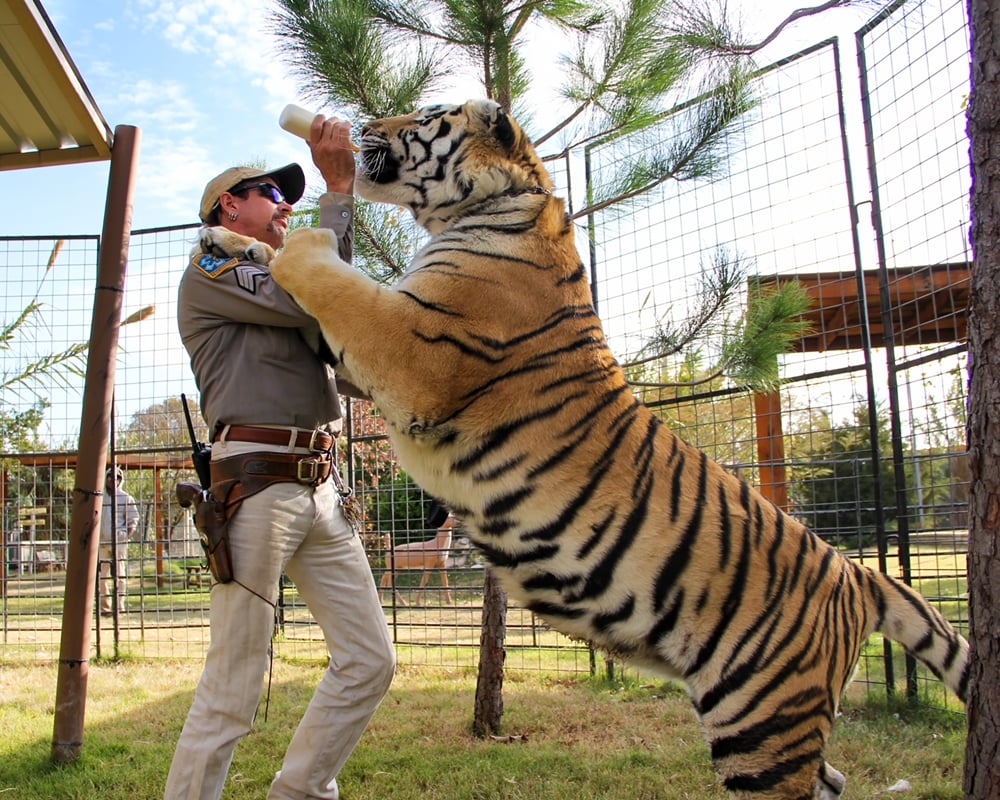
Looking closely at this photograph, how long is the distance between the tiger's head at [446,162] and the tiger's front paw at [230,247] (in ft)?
1.55

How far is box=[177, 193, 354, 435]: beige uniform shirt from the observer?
3.03m

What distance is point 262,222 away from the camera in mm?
3553

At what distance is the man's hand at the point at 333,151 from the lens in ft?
10.4

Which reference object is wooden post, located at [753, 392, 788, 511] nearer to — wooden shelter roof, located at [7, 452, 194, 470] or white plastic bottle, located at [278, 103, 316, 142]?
white plastic bottle, located at [278, 103, 316, 142]

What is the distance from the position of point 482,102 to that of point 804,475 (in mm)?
4701

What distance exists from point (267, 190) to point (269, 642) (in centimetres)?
190

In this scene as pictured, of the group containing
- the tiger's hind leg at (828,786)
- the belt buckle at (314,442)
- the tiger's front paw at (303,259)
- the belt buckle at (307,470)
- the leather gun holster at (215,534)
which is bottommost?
the tiger's hind leg at (828,786)

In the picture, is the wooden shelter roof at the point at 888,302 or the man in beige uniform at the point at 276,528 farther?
the wooden shelter roof at the point at 888,302

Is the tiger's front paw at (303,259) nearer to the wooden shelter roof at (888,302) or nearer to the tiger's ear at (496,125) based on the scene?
the tiger's ear at (496,125)

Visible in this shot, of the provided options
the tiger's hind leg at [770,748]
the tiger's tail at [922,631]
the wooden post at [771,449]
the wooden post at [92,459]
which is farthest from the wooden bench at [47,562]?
the tiger's tail at [922,631]

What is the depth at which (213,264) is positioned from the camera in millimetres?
3129

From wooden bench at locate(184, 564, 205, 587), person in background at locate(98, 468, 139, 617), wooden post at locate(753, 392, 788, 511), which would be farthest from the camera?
wooden bench at locate(184, 564, 205, 587)

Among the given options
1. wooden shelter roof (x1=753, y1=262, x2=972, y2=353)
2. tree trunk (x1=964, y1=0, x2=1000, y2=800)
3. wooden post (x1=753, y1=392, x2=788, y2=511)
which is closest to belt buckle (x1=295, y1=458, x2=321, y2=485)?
tree trunk (x1=964, y1=0, x2=1000, y2=800)

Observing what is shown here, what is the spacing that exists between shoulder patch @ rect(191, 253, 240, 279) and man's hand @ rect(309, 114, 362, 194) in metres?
0.48
